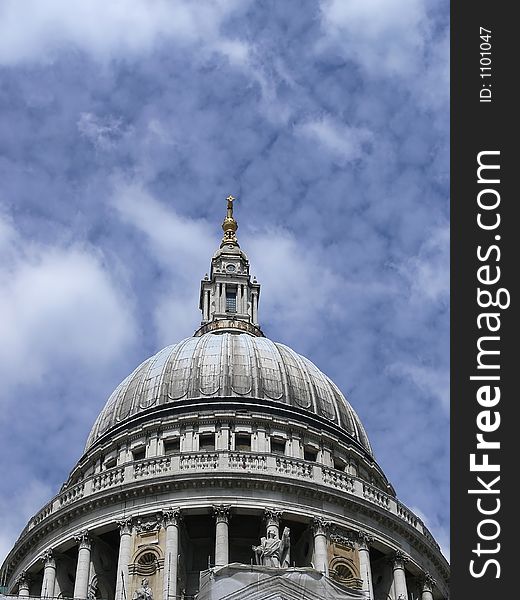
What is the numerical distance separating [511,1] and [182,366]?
39814 millimetres

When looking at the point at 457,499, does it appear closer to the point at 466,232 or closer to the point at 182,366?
the point at 466,232

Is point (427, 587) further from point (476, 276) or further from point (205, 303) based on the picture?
point (476, 276)

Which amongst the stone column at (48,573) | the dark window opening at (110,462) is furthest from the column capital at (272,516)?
the dark window opening at (110,462)

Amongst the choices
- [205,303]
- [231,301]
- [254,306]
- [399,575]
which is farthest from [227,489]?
[205,303]

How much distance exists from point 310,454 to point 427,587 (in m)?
9.17

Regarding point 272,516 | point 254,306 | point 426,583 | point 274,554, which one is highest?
point 254,306

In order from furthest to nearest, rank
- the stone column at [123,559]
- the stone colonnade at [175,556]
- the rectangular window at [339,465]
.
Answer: the rectangular window at [339,465] < the stone colonnade at [175,556] < the stone column at [123,559]

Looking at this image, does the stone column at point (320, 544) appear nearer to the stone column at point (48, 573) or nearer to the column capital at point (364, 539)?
the column capital at point (364, 539)

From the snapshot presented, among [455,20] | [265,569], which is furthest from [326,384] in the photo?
[455,20]

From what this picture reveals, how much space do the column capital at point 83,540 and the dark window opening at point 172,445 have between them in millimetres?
7113

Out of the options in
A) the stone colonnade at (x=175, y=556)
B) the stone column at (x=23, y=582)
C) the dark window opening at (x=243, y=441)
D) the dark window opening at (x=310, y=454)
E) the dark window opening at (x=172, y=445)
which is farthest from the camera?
the dark window opening at (x=310, y=454)

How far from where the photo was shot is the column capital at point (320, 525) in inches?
2264

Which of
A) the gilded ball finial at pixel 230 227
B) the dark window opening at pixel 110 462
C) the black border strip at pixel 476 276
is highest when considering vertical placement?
the gilded ball finial at pixel 230 227

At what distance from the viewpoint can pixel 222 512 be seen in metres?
57.1
